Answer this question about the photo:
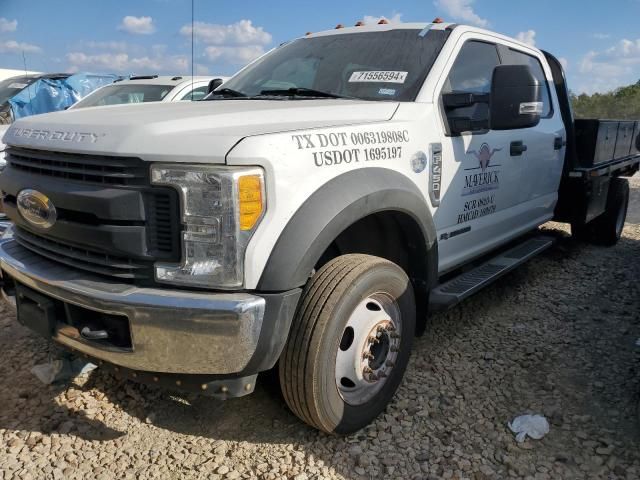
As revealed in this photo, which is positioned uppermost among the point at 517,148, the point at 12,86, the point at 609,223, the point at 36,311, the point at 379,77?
the point at 12,86

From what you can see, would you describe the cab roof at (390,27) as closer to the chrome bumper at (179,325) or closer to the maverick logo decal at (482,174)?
the maverick logo decal at (482,174)

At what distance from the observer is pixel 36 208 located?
2186 mm

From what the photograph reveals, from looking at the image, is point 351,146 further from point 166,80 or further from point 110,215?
point 166,80

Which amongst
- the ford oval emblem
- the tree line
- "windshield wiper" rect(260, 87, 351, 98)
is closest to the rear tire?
"windshield wiper" rect(260, 87, 351, 98)

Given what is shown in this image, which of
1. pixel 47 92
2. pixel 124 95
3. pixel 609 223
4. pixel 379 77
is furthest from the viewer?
pixel 47 92

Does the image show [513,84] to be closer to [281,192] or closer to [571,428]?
[281,192]

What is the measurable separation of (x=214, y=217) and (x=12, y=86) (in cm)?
1060

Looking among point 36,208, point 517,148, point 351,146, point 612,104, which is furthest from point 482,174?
point 612,104

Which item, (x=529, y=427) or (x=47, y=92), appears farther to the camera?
(x=47, y=92)

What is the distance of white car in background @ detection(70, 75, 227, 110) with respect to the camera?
22.3 feet

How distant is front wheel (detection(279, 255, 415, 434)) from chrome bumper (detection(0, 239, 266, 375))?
32 centimetres

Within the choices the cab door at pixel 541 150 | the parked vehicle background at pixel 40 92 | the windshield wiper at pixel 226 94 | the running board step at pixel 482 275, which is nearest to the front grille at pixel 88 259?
the windshield wiper at pixel 226 94

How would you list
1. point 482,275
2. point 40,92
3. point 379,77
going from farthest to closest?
point 40,92, point 482,275, point 379,77

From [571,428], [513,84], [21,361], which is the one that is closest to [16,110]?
[21,361]
